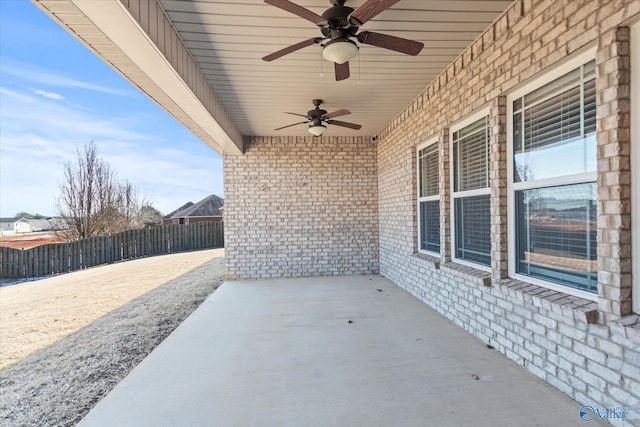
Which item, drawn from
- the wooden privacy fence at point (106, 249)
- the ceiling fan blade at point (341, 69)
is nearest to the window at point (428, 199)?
the ceiling fan blade at point (341, 69)

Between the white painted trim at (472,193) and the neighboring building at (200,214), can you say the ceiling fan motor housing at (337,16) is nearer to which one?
the white painted trim at (472,193)

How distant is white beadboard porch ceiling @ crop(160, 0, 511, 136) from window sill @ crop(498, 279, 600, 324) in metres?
2.51

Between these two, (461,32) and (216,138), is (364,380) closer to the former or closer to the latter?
(461,32)

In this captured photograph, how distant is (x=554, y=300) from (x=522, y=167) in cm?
122

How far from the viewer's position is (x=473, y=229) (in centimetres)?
368

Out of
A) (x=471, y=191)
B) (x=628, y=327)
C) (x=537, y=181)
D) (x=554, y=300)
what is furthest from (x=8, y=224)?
(x=628, y=327)

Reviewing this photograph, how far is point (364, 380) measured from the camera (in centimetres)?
246

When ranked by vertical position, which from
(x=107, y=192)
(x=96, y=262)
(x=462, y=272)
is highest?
(x=107, y=192)

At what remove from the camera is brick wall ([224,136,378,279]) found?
22.2 feet

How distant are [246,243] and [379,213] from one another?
3.11 meters

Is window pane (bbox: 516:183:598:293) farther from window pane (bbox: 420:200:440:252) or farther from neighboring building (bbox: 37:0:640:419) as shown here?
window pane (bbox: 420:200:440:252)

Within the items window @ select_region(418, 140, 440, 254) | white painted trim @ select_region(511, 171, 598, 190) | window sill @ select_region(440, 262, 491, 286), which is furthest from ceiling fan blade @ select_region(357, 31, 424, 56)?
window sill @ select_region(440, 262, 491, 286)

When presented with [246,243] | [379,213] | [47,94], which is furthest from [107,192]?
[379,213]

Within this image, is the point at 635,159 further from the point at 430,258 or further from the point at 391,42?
the point at 430,258
